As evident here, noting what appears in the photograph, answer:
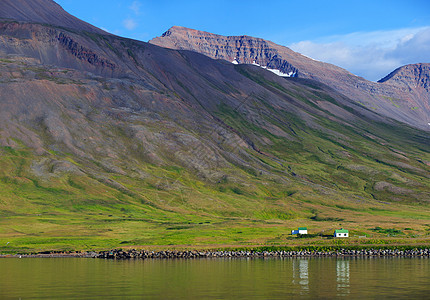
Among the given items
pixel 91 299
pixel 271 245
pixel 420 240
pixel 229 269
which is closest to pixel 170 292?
pixel 91 299

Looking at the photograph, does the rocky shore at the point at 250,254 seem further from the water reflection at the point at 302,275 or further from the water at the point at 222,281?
the water reflection at the point at 302,275

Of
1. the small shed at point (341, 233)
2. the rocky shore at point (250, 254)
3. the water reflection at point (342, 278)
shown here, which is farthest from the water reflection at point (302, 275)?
the small shed at point (341, 233)

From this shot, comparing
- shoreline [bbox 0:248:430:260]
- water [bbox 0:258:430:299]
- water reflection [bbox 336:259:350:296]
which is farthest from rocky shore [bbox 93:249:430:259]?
water reflection [bbox 336:259:350:296]

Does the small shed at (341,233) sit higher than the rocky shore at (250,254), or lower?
higher

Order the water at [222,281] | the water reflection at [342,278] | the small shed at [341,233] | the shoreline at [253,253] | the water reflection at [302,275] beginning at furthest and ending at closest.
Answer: the small shed at [341,233]
the shoreline at [253,253]
the water reflection at [302,275]
the water reflection at [342,278]
the water at [222,281]

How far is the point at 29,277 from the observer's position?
3337 inches

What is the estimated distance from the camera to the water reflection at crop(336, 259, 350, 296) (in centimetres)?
6426

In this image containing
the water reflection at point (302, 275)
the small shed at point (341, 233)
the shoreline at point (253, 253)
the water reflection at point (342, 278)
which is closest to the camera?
the water reflection at point (342, 278)

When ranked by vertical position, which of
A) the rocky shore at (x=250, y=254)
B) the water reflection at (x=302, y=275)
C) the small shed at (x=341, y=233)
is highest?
the small shed at (x=341, y=233)

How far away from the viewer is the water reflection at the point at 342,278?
64.3 m

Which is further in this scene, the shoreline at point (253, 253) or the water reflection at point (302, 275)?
the shoreline at point (253, 253)

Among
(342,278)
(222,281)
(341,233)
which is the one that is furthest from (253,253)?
(222,281)

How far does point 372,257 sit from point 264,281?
55497mm

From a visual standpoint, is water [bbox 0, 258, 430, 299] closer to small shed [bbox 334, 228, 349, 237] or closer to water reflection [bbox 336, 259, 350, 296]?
water reflection [bbox 336, 259, 350, 296]
